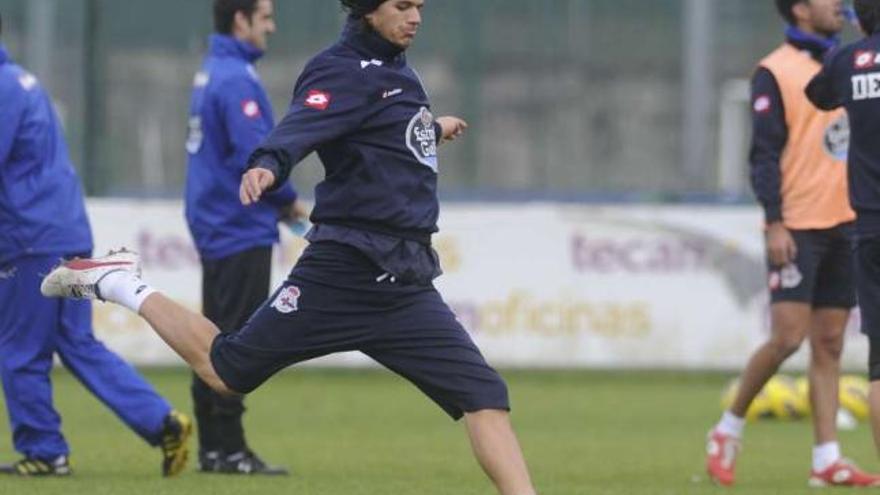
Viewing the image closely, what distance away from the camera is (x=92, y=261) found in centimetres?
887

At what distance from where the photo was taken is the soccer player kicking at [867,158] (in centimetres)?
970

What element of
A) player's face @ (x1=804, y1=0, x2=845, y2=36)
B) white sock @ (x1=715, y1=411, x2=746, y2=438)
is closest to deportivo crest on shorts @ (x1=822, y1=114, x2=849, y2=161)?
player's face @ (x1=804, y1=0, x2=845, y2=36)

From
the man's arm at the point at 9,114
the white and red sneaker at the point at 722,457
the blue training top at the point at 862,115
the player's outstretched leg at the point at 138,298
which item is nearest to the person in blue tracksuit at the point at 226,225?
the man's arm at the point at 9,114

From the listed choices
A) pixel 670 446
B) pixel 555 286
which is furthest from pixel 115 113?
pixel 670 446

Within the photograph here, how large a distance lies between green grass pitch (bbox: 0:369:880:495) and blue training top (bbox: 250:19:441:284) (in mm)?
2195

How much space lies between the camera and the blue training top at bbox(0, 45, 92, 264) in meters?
10.7

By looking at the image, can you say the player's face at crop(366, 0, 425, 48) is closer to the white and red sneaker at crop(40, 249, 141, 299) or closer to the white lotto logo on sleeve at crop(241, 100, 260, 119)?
the white and red sneaker at crop(40, 249, 141, 299)

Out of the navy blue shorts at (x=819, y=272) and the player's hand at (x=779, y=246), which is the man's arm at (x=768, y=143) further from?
the navy blue shorts at (x=819, y=272)

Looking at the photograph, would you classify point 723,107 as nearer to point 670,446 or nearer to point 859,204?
point 670,446

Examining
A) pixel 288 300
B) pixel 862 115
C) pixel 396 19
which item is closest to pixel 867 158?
pixel 862 115

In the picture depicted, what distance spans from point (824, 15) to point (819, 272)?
1276 mm

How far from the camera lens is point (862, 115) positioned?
9773 mm

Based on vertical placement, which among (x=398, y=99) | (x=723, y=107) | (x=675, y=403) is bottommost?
(x=675, y=403)

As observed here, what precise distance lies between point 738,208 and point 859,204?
8.88 meters
